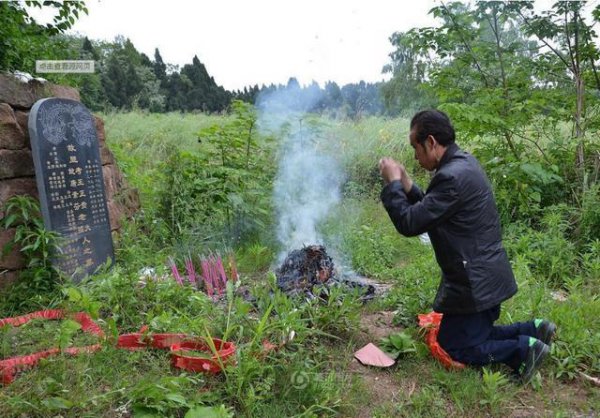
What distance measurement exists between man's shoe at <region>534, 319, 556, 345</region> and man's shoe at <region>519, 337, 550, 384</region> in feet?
0.53

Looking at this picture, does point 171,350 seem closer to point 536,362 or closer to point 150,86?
point 536,362

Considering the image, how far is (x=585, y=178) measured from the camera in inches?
225

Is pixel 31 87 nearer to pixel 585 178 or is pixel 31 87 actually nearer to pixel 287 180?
pixel 287 180

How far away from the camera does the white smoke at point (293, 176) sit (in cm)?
614

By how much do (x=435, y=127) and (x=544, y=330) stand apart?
1604mm

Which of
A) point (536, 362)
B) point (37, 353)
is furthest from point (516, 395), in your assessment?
point (37, 353)

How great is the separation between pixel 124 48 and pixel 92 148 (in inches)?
1133

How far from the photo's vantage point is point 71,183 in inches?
168

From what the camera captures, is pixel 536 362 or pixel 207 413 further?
pixel 536 362

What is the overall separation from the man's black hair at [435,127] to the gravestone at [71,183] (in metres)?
3.18

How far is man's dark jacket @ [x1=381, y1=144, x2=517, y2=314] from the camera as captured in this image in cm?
260

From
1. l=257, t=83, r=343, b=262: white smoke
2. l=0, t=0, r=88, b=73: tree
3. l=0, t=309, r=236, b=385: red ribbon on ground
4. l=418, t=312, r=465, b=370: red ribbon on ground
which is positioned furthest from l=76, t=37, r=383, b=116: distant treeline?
l=0, t=309, r=236, b=385: red ribbon on ground

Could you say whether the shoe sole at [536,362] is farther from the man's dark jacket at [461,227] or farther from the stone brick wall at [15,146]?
the stone brick wall at [15,146]

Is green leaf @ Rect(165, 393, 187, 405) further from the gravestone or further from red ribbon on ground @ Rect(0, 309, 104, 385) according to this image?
the gravestone
